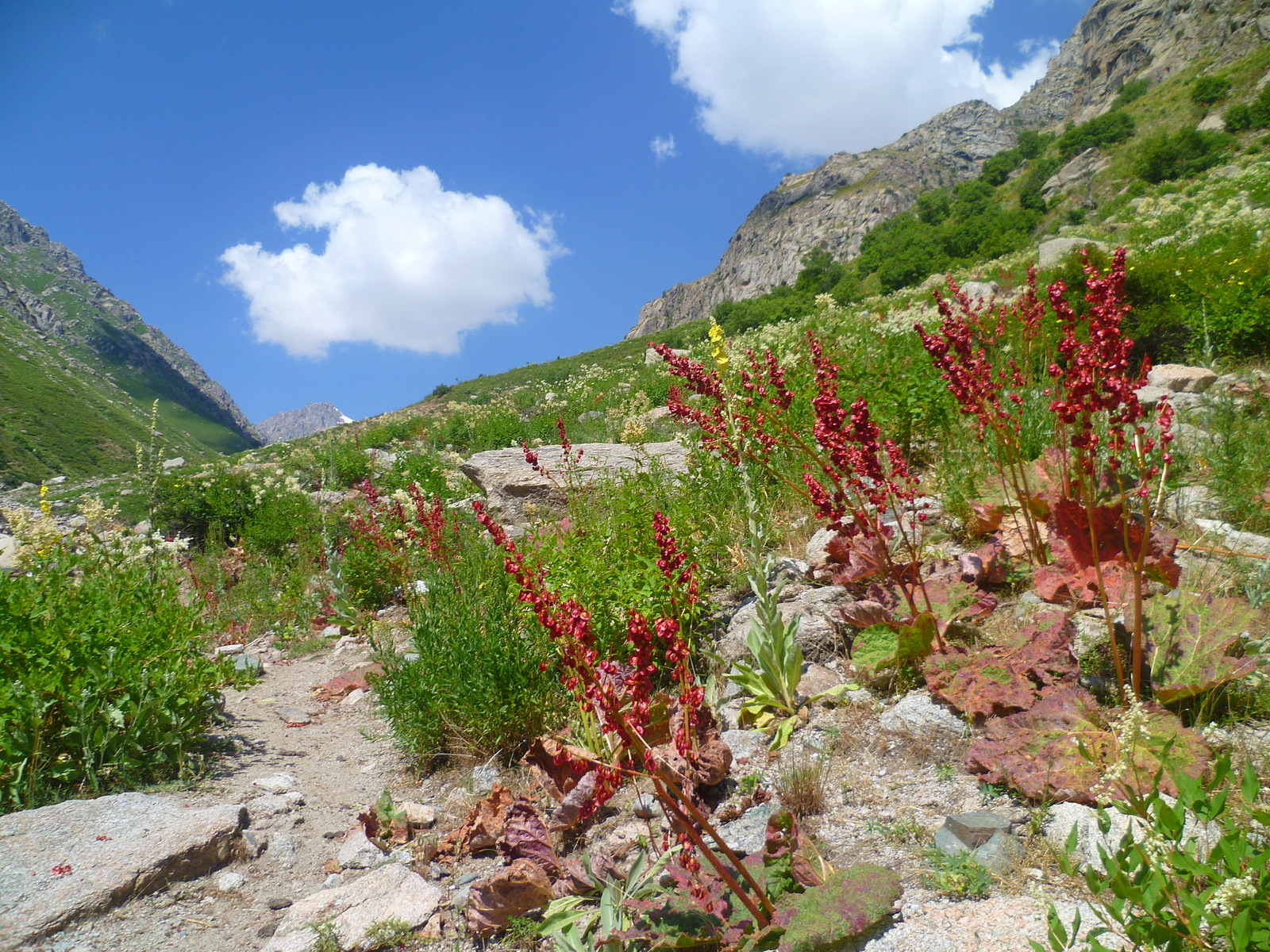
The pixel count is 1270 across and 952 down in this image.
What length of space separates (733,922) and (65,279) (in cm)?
19526

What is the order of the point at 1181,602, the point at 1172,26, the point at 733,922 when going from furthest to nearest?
the point at 1172,26 → the point at 1181,602 → the point at 733,922

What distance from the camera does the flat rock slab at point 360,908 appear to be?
225 centimetres

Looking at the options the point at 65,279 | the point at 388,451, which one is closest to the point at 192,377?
the point at 65,279

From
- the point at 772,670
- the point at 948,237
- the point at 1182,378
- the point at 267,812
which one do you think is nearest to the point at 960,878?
the point at 772,670

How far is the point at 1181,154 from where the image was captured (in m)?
28.3

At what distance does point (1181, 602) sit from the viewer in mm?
2311

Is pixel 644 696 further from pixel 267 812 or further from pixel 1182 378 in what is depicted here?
pixel 1182 378

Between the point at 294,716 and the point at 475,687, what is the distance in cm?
221

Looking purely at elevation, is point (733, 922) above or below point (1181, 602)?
below

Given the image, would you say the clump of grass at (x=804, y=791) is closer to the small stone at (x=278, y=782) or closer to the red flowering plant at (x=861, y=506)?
the red flowering plant at (x=861, y=506)

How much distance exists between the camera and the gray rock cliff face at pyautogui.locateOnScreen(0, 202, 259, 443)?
11556 centimetres

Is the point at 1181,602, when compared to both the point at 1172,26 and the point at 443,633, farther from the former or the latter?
the point at 1172,26

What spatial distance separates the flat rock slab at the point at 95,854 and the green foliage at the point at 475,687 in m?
0.95

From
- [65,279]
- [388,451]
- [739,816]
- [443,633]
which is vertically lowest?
[739,816]
